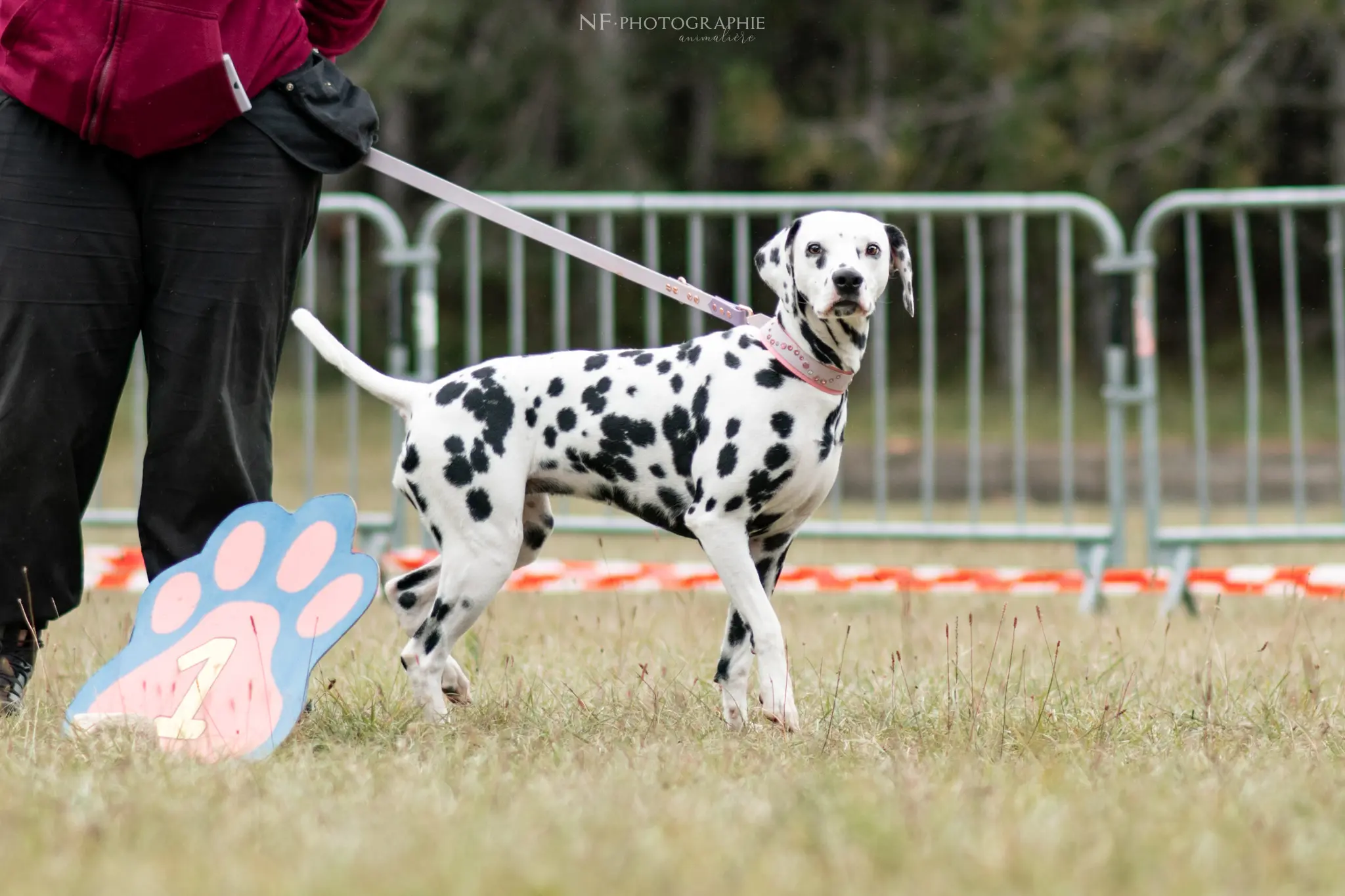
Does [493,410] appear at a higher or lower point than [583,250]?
lower

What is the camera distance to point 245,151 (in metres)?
3.91

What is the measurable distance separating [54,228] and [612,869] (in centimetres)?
223

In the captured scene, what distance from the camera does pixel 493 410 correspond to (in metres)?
3.96

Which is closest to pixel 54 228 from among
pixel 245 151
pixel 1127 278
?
pixel 245 151

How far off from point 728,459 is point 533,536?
0.65 meters

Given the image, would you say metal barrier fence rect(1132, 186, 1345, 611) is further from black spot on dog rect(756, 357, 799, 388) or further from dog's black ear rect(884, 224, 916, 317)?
black spot on dog rect(756, 357, 799, 388)

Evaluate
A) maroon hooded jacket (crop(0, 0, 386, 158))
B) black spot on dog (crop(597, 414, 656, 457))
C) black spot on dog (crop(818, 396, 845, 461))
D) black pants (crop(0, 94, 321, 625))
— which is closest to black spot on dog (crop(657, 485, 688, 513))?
black spot on dog (crop(597, 414, 656, 457))

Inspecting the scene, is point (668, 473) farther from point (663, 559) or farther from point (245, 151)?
point (663, 559)

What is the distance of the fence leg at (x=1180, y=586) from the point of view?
262 inches

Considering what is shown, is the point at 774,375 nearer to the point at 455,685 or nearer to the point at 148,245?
the point at 455,685

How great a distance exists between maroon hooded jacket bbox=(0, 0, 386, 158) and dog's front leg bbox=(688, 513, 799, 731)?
147 cm

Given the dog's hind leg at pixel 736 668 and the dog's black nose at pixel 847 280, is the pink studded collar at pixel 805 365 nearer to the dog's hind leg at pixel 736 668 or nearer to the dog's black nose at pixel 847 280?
the dog's black nose at pixel 847 280

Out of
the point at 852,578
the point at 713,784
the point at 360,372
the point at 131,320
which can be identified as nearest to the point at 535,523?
the point at 360,372

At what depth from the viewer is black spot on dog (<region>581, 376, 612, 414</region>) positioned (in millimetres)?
3930
